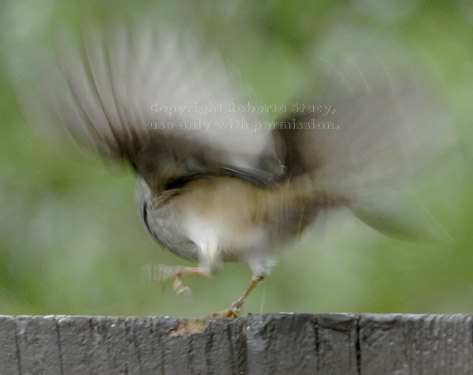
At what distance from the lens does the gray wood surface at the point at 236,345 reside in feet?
6.15

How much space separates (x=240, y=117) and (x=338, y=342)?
121 cm

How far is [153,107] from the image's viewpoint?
9.71 ft

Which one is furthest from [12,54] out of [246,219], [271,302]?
[246,219]

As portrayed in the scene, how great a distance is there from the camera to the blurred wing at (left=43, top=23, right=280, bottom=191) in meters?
2.90

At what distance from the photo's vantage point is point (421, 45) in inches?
166

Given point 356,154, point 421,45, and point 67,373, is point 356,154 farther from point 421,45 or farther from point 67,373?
point 421,45

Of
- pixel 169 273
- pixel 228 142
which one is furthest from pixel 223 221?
pixel 228 142

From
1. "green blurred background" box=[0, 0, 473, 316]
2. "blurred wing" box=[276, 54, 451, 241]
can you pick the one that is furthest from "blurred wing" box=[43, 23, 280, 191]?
"green blurred background" box=[0, 0, 473, 316]

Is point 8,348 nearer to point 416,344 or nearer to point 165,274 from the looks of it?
point 416,344

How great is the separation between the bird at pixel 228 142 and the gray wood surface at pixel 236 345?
0.80 meters

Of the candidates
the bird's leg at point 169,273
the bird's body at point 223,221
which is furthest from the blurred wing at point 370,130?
the bird's leg at point 169,273

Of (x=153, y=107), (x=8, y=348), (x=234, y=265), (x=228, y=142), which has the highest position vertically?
(x=153, y=107)

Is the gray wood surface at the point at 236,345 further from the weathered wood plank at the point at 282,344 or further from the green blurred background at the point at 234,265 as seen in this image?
the green blurred background at the point at 234,265

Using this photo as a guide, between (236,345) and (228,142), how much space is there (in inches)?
44.0
